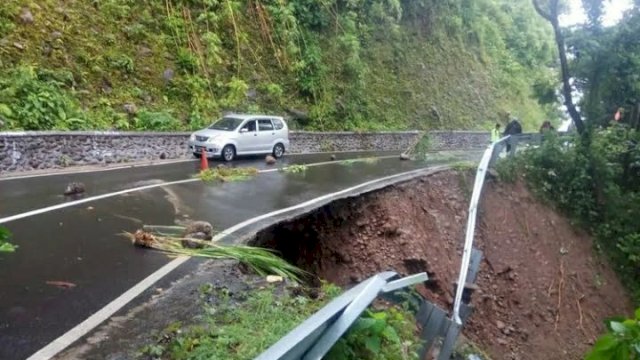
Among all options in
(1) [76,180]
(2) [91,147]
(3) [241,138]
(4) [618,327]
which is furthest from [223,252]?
(3) [241,138]

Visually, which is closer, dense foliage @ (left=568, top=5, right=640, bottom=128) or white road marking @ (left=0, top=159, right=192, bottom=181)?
white road marking @ (left=0, top=159, right=192, bottom=181)

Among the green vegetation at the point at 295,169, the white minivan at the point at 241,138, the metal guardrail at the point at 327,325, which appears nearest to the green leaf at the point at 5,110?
the white minivan at the point at 241,138

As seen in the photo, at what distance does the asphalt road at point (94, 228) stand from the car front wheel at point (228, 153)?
295 centimetres

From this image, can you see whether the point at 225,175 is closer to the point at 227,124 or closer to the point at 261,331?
the point at 227,124

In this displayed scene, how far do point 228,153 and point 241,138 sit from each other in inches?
32.6

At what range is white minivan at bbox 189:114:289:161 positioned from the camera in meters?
18.7

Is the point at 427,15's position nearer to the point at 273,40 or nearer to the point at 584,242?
the point at 273,40

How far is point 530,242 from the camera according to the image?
14.1 metres

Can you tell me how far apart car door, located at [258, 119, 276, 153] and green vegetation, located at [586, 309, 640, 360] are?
18.5 m

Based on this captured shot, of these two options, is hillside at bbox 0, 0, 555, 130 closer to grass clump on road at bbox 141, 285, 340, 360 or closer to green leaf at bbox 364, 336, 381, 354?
grass clump on road at bbox 141, 285, 340, 360

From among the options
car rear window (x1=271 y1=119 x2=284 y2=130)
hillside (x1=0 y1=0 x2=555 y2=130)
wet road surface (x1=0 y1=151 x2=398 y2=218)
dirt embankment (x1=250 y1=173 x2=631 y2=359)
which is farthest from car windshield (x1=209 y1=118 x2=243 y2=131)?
dirt embankment (x1=250 y1=173 x2=631 y2=359)

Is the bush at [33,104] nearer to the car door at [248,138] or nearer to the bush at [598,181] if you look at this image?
the car door at [248,138]

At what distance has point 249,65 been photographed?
25.9 m

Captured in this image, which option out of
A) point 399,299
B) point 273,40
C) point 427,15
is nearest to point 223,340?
point 399,299
